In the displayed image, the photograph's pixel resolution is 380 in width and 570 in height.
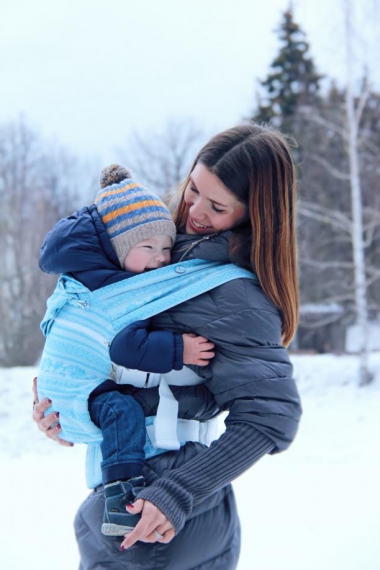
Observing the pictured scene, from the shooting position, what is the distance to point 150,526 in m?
1.27

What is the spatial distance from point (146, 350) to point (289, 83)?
1834cm

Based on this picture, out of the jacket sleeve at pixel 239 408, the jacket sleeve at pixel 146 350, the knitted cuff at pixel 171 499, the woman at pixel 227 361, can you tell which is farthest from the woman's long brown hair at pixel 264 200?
the knitted cuff at pixel 171 499

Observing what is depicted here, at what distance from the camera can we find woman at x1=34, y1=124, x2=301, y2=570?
1.34 m

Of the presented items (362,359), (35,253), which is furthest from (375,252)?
(35,253)

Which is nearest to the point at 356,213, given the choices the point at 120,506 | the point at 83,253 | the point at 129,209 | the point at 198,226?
the point at 198,226

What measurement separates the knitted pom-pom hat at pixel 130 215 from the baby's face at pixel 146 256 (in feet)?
0.04

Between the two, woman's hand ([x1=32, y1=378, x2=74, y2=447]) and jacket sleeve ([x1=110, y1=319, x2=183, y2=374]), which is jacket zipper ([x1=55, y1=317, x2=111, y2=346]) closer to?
jacket sleeve ([x1=110, y1=319, x2=183, y2=374])

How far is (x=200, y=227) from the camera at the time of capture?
1.67 metres

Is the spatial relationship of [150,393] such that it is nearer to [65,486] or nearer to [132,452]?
[132,452]

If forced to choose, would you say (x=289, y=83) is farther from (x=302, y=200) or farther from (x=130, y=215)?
(x=130, y=215)

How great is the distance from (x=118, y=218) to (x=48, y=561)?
126 inches

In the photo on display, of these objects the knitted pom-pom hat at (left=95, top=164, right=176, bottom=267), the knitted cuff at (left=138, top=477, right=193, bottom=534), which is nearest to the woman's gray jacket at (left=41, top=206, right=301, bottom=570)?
the knitted cuff at (left=138, top=477, right=193, bottom=534)

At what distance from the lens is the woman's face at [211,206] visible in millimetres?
1604

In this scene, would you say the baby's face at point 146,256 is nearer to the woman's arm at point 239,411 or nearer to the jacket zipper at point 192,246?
the jacket zipper at point 192,246
